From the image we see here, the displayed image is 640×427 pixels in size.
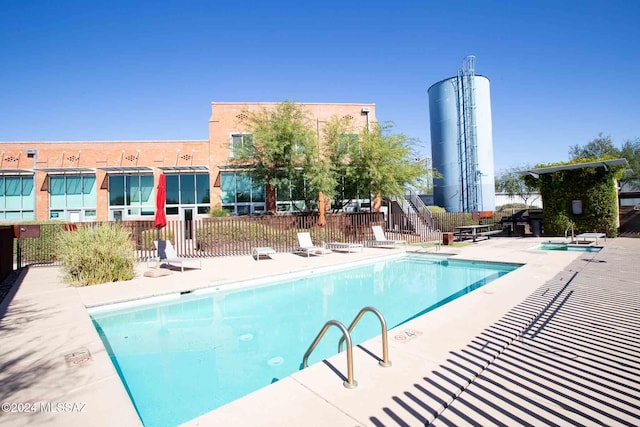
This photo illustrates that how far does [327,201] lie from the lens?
18125 millimetres

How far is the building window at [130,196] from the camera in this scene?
21.8 m

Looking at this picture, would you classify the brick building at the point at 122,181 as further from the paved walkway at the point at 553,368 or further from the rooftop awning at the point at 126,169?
the paved walkway at the point at 553,368

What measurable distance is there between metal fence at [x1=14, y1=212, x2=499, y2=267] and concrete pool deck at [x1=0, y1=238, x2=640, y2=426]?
696 centimetres

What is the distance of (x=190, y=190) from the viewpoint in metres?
22.0

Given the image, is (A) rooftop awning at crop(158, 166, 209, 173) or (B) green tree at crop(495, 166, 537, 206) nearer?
(A) rooftop awning at crop(158, 166, 209, 173)

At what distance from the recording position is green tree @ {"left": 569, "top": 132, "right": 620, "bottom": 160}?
3016 cm

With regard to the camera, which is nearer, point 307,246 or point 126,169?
point 307,246

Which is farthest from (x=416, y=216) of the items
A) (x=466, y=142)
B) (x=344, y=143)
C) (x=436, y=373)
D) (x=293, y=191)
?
(x=436, y=373)

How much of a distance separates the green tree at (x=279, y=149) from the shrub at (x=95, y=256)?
9283mm

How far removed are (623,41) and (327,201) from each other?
658 inches

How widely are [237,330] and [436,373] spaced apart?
363 centimetres

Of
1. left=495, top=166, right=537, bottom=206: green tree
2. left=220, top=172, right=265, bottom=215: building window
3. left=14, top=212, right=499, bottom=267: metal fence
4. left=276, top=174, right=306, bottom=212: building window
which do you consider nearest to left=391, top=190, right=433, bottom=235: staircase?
left=14, top=212, right=499, bottom=267: metal fence

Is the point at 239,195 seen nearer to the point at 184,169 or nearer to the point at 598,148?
the point at 184,169

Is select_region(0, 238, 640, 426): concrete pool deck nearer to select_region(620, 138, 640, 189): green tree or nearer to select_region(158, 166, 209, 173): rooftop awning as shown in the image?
select_region(158, 166, 209, 173): rooftop awning
